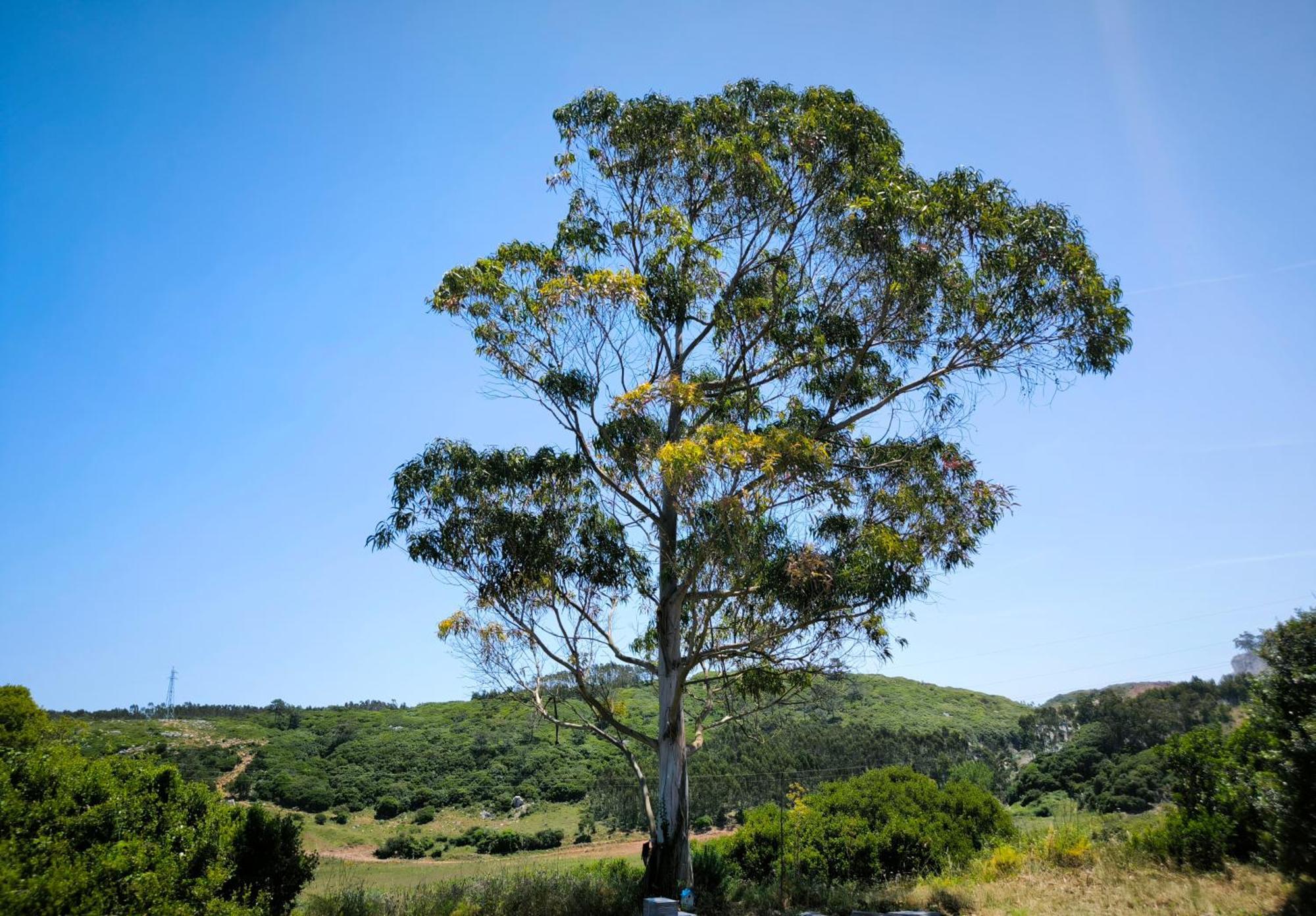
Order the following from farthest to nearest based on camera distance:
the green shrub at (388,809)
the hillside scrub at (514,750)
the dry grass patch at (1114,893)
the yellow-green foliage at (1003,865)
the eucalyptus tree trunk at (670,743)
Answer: the green shrub at (388,809), the hillside scrub at (514,750), the yellow-green foliage at (1003,865), the eucalyptus tree trunk at (670,743), the dry grass patch at (1114,893)

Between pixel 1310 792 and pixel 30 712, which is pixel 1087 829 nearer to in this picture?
pixel 1310 792

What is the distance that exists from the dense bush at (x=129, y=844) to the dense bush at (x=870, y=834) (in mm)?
8797

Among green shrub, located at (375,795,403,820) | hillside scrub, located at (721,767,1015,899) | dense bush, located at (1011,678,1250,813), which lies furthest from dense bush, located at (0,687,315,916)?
green shrub, located at (375,795,403,820)

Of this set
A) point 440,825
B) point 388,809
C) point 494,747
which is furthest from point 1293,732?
point 494,747

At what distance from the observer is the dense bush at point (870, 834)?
15.1m

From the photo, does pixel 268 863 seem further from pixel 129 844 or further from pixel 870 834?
pixel 870 834

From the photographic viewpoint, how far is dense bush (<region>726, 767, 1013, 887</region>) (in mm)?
15141

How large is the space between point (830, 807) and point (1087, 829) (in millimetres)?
4703

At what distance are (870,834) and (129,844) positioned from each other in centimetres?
1240

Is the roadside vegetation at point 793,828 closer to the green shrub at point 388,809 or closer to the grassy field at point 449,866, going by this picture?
the green shrub at point 388,809

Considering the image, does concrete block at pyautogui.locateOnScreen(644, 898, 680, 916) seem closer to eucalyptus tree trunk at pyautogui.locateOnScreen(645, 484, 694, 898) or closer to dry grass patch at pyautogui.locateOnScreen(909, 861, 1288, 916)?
eucalyptus tree trunk at pyautogui.locateOnScreen(645, 484, 694, 898)

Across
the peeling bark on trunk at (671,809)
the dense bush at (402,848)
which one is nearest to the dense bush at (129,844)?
the peeling bark on trunk at (671,809)

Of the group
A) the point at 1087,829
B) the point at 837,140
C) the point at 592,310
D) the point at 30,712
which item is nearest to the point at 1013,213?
the point at 837,140

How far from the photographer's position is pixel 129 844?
7168 millimetres
